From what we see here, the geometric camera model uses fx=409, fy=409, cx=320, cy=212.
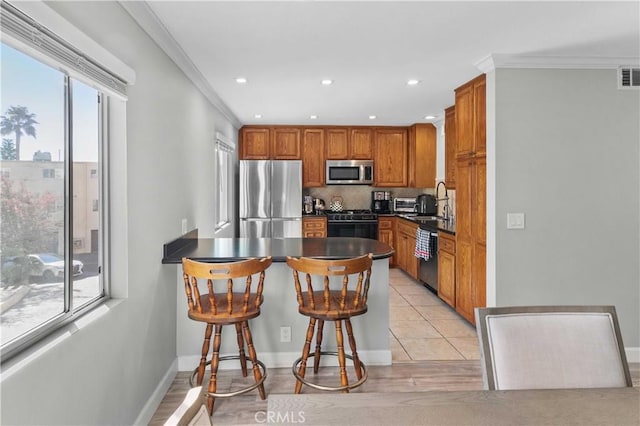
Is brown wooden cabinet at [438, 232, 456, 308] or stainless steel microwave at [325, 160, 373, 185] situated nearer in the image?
brown wooden cabinet at [438, 232, 456, 308]

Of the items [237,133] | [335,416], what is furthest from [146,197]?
[237,133]

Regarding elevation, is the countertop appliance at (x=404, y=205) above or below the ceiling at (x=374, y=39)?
A: below

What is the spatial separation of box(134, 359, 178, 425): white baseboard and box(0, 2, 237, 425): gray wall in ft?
0.12

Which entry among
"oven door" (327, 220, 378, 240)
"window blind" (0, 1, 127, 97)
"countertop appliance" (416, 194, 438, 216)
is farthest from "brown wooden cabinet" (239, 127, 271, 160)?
"window blind" (0, 1, 127, 97)

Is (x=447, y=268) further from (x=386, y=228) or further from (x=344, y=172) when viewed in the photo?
(x=344, y=172)

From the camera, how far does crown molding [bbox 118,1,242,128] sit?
216 cm

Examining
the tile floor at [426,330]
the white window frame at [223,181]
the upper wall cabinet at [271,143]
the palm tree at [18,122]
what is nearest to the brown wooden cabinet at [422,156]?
the upper wall cabinet at [271,143]

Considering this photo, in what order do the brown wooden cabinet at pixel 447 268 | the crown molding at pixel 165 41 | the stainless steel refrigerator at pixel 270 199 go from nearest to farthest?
the crown molding at pixel 165 41 < the brown wooden cabinet at pixel 447 268 < the stainless steel refrigerator at pixel 270 199

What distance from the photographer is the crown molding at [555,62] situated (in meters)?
3.10

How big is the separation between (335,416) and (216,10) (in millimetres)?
2156

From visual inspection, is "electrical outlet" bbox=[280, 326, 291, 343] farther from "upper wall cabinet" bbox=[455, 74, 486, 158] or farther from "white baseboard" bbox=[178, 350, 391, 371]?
"upper wall cabinet" bbox=[455, 74, 486, 158]

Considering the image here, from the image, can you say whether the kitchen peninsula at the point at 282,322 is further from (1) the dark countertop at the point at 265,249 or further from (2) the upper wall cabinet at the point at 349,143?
(2) the upper wall cabinet at the point at 349,143

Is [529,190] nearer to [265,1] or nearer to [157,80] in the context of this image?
[265,1]

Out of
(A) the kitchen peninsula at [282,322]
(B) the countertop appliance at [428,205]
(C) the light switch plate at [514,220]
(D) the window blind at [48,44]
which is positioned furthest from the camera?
(B) the countertop appliance at [428,205]
